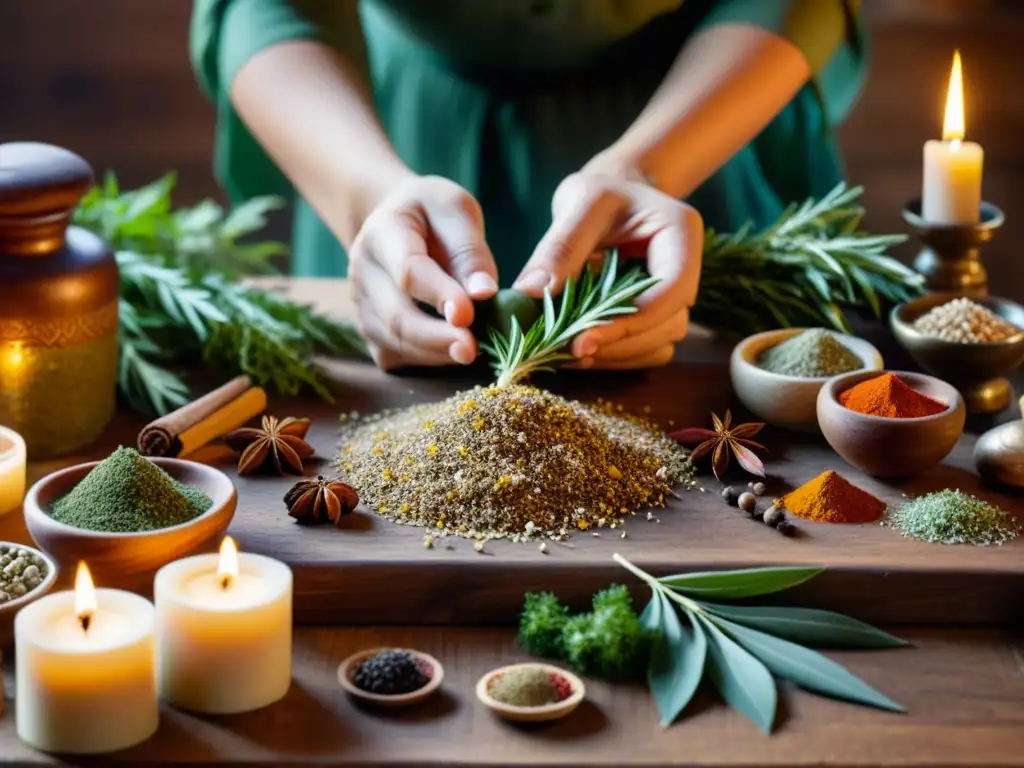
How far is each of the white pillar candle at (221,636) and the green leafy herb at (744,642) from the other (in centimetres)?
36

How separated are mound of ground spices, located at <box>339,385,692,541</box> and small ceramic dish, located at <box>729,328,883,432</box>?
6.8 inches

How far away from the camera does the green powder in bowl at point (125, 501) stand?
1.40 m

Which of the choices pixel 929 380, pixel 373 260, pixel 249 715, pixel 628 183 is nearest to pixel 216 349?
pixel 373 260

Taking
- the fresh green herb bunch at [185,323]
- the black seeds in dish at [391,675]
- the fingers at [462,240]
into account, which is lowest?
the fresh green herb bunch at [185,323]

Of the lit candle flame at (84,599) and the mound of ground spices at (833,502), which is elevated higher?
the lit candle flame at (84,599)

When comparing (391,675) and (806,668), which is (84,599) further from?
(806,668)

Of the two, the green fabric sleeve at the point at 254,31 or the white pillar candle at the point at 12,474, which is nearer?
the white pillar candle at the point at 12,474

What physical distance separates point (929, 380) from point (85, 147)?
2.93 m

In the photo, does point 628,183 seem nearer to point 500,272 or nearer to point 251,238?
point 500,272

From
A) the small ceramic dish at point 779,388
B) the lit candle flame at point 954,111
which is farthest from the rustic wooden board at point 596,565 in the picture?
the lit candle flame at point 954,111

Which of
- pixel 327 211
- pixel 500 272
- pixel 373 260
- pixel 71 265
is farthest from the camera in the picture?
pixel 500 272

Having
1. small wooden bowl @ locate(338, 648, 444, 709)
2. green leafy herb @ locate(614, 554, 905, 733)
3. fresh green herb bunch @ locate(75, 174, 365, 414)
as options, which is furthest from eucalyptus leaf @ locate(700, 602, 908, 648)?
fresh green herb bunch @ locate(75, 174, 365, 414)

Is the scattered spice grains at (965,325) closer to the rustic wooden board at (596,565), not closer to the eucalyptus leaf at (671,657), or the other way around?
the rustic wooden board at (596,565)

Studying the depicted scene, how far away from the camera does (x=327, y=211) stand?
2164 millimetres
